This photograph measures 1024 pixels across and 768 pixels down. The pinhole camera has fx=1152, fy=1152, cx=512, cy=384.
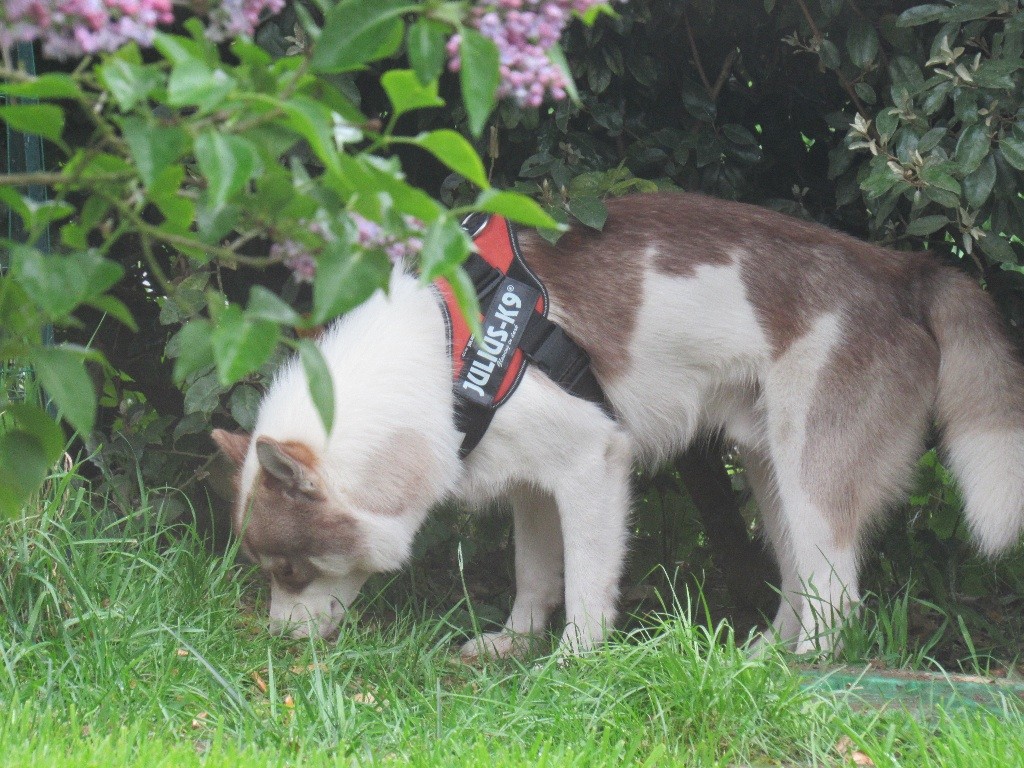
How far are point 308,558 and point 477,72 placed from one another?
2.62 m

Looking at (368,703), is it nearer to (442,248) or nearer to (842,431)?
(842,431)

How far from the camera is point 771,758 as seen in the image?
2475 mm

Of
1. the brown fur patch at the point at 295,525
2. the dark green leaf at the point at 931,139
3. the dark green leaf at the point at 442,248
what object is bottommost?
the brown fur patch at the point at 295,525

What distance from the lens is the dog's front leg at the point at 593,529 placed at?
3.68 meters

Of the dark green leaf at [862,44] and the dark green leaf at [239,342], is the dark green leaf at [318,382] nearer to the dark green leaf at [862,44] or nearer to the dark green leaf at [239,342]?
the dark green leaf at [239,342]

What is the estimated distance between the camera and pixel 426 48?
3.86ft

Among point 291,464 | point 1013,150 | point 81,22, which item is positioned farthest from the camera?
point 291,464

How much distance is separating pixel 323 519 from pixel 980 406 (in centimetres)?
209

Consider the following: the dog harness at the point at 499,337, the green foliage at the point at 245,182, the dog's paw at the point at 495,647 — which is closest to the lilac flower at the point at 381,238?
the green foliage at the point at 245,182

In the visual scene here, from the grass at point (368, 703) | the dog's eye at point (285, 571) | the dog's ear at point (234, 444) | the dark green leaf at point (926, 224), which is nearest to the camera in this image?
the grass at point (368, 703)

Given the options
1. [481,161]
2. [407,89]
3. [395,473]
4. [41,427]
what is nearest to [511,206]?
[407,89]

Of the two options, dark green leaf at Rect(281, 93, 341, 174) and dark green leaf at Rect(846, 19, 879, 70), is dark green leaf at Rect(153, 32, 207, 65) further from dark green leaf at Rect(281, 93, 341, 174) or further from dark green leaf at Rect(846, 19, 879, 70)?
dark green leaf at Rect(846, 19, 879, 70)

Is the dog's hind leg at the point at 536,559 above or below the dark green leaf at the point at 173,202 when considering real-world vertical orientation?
below

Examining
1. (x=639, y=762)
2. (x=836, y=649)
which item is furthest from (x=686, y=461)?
(x=639, y=762)
